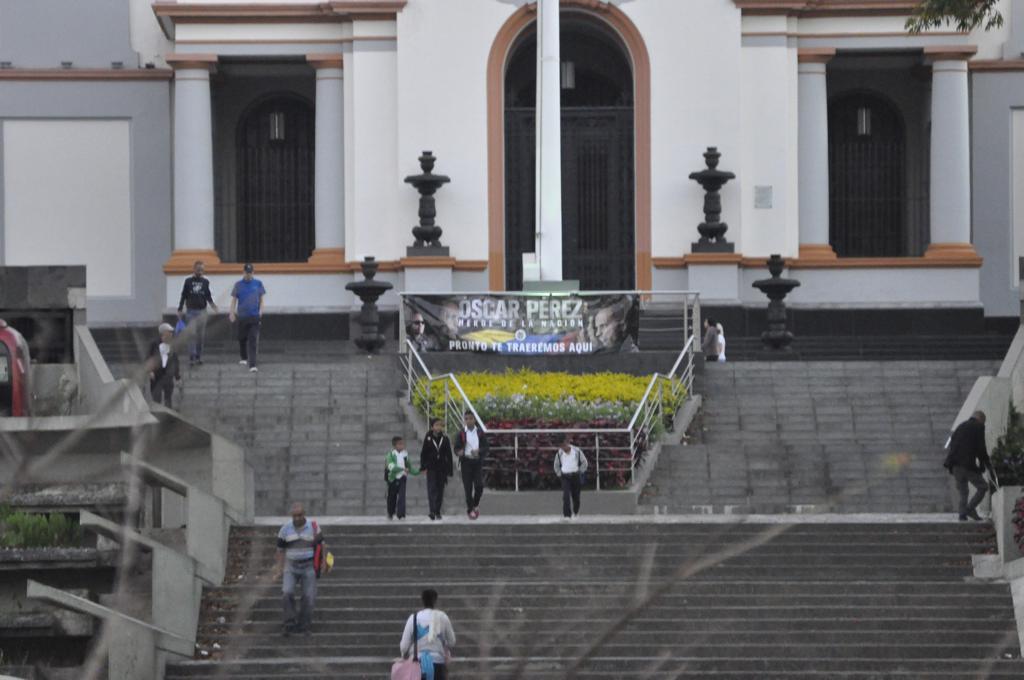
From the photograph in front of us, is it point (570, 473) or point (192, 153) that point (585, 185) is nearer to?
point (192, 153)

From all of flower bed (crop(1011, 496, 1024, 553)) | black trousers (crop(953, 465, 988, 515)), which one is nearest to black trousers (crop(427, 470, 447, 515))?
black trousers (crop(953, 465, 988, 515))

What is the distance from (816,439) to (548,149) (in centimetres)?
717

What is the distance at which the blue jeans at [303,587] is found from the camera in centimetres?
2088

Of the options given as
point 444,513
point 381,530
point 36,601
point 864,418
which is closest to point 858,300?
point 864,418

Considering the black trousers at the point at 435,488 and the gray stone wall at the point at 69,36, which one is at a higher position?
the gray stone wall at the point at 69,36

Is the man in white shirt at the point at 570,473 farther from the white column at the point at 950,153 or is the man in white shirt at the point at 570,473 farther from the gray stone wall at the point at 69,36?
the gray stone wall at the point at 69,36

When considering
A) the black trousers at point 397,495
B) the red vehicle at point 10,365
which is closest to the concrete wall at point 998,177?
the black trousers at point 397,495

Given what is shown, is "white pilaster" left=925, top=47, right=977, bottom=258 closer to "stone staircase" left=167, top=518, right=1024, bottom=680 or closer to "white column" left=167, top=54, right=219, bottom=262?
"white column" left=167, top=54, right=219, bottom=262

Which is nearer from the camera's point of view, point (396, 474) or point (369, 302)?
point (396, 474)

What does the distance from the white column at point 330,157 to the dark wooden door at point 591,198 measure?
9.08ft

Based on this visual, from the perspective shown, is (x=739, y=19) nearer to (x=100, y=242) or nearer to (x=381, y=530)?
(x=100, y=242)

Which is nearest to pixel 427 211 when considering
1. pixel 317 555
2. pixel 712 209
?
pixel 712 209

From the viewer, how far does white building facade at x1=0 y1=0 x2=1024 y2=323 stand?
38.2m

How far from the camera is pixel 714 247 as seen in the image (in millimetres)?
37375
